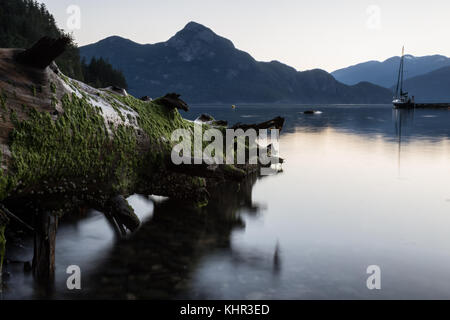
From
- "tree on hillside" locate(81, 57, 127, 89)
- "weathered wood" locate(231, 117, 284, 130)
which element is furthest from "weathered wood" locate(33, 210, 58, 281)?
"tree on hillside" locate(81, 57, 127, 89)

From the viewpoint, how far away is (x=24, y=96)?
6.82 metres

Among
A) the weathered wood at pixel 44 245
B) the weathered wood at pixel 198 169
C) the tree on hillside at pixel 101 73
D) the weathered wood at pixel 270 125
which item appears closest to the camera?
the weathered wood at pixel 44 245

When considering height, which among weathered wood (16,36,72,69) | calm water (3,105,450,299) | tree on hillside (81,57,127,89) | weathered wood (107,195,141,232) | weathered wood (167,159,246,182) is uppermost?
tree on hillside (81,57,127,89)

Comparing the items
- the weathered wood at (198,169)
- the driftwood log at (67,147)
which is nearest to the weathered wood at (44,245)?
the driftwood log at (67,147)

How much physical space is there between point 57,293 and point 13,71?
449 cm

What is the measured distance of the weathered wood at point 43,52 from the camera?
6605 millimetres

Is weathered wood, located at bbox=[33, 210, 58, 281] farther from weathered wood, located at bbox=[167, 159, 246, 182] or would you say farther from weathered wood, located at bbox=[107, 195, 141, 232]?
weathered wood, located at bbox=[167, 159, 246, 182]

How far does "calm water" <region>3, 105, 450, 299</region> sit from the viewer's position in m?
8.76

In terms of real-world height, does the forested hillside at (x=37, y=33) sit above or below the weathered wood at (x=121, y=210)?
above

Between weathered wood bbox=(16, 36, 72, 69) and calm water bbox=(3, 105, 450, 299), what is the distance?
4616mm

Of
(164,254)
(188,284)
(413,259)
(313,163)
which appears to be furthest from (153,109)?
(313,163)

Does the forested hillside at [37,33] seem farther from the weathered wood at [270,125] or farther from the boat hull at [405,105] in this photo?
the boat hull at [405,105]

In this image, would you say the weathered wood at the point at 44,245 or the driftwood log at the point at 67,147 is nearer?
the driftwood log at the point at 67,147

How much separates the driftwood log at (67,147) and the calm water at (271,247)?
4.73 feet
